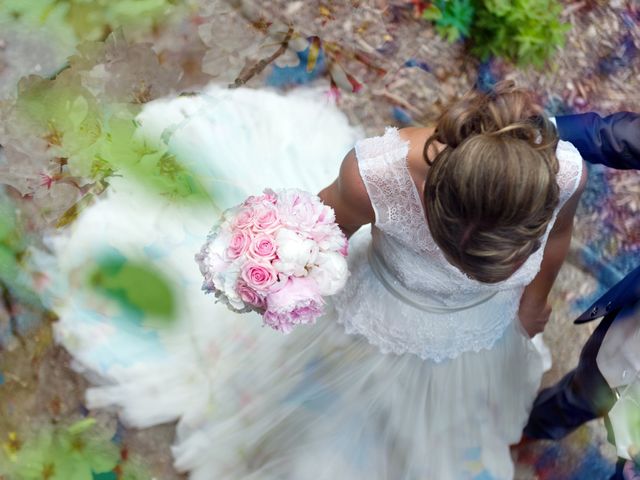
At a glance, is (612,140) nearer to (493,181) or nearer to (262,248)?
(493,181)

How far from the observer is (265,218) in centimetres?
122

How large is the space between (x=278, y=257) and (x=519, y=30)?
5.16ft

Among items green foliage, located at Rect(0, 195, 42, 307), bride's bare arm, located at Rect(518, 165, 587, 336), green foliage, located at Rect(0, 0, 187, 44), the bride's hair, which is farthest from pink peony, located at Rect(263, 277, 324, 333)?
green foliage, located at Rect(0, 0, 187, 44)

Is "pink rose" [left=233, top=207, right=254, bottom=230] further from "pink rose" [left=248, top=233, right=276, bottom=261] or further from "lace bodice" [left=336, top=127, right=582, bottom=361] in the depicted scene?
"lace bodice" [left=336, top=127, right=582, bottom=361]

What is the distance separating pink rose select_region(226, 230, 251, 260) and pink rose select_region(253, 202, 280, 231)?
22mm

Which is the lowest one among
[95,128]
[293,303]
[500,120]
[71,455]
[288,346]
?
[71,455]

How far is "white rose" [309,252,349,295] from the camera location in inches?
48.1

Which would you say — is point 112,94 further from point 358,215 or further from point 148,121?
point 358,215

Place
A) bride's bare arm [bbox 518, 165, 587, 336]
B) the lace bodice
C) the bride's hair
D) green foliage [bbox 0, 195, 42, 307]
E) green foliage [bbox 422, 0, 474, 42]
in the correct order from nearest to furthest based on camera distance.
→ the bride's hair, the lace bodice, bride's bare arm [bbox 518, 165, 587, 336], green foliage [bbox 0, 195, 42, 307], green foliage [bbox 422, 0, 474, 42]

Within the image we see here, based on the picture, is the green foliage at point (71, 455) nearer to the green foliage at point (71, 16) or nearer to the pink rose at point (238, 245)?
the pink rose at point (238, 245)

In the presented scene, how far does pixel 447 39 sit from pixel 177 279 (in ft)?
4.06

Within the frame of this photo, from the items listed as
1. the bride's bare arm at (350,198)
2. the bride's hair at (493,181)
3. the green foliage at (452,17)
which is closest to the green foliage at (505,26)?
the green foliage at (452,17)

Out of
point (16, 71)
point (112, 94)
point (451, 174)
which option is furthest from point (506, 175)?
point (16, 71)

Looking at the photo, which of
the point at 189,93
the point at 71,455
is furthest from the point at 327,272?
the point at 189,93
